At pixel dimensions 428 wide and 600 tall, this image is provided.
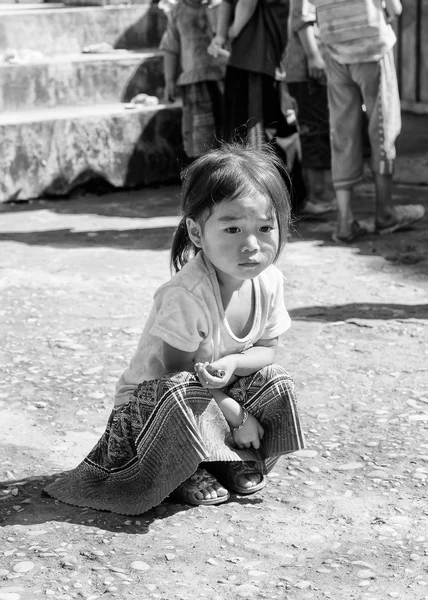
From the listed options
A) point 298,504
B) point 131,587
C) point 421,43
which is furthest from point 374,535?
point 421,43

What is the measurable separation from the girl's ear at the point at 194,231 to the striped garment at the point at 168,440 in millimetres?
398

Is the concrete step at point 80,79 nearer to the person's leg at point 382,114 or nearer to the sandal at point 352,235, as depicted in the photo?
the sandal at point 352,235

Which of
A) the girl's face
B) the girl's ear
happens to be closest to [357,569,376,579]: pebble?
the girl's face

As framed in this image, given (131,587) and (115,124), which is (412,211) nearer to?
(115,124)

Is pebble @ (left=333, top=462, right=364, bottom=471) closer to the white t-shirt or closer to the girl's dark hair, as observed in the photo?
the white t-shirt

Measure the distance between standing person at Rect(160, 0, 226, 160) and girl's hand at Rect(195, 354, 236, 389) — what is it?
16.1ft

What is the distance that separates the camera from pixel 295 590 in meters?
2.63

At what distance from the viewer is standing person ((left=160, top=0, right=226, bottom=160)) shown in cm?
785

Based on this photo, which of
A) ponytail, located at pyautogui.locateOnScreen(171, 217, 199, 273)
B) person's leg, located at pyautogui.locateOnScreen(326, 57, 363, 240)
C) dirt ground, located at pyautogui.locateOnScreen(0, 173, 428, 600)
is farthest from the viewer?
person's leg, located at pyautogui.locateOnScreen(326, 57, 363, 240)

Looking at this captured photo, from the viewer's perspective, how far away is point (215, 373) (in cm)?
296

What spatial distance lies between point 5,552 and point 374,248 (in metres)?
3.91

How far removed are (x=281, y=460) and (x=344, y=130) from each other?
125 inches

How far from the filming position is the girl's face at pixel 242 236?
118 inches

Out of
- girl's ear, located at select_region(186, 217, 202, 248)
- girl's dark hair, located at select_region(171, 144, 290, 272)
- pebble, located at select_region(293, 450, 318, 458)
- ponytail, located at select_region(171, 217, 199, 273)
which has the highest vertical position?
girl's dark hair, located at select_region(171, 144, 290, 272)
